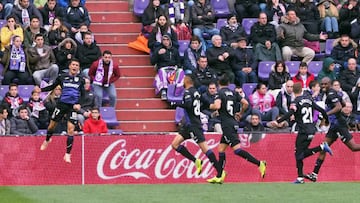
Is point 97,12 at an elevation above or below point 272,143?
above

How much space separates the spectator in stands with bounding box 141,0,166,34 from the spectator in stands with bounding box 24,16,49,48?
2566mm

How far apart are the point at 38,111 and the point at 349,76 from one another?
7273mm

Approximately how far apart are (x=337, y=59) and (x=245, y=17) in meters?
2.59

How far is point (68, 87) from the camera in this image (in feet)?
72.7

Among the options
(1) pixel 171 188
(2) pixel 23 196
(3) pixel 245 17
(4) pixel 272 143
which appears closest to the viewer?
(2) pixel 23 196

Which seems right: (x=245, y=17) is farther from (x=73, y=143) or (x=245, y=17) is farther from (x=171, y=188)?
(x=171, y=188)

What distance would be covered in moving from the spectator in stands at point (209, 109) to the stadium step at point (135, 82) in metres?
2.26

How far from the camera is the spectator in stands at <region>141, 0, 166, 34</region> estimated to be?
88.7ft

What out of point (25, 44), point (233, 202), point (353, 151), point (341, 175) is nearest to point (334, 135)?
point (353, 151)

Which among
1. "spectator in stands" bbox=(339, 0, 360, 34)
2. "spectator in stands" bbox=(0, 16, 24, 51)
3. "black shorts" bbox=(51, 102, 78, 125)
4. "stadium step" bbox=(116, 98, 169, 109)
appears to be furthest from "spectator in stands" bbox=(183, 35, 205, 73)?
"black shorts" bbox=(51, 102, 78, 125)

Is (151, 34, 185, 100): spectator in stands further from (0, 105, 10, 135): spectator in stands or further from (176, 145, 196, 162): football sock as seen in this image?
(176, 145, 196, 162): football sock

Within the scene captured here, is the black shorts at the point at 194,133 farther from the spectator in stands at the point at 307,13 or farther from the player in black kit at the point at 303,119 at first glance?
the spectator in stands at the point at 307,13

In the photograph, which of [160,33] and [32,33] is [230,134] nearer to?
[160,33]

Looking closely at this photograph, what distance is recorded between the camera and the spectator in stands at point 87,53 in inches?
1019
